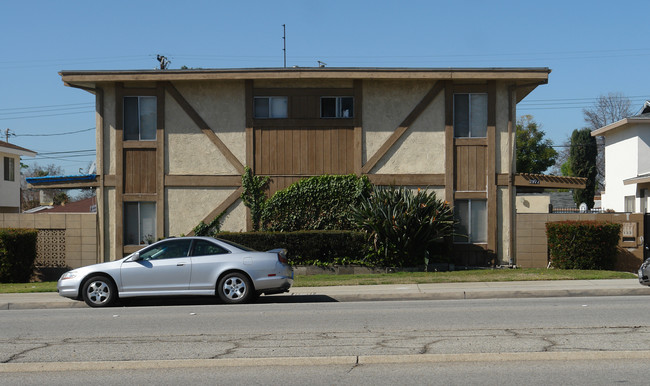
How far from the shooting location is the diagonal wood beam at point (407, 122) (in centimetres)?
2256

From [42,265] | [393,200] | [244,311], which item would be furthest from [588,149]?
[244,311]

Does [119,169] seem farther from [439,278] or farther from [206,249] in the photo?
[439,278]

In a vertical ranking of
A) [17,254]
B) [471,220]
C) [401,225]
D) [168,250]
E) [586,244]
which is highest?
[471,220]

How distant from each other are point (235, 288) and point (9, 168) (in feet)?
110

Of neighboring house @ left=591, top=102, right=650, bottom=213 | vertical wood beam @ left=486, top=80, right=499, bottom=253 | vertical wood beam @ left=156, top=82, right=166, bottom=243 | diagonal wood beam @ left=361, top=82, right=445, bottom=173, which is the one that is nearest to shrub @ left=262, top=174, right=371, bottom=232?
diagonal wood beam @ left=361, top=82, right=445, bottom=173

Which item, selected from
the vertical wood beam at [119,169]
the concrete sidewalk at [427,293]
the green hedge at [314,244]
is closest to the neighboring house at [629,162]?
the green hedge at [314,244]

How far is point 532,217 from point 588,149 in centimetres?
2690

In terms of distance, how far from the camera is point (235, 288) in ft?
45.8

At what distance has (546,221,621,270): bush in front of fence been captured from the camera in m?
20.5

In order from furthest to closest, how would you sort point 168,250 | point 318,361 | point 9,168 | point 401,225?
point 9,168, point 401,225, point 168,250, point 318,361

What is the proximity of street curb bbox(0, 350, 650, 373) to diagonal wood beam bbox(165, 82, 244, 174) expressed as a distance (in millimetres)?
15160

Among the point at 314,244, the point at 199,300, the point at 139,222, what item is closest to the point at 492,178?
the point at 314,244

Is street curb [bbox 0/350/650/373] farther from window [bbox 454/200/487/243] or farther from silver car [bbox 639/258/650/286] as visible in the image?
window [bbox 454/200/487/243]

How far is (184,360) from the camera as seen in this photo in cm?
789
